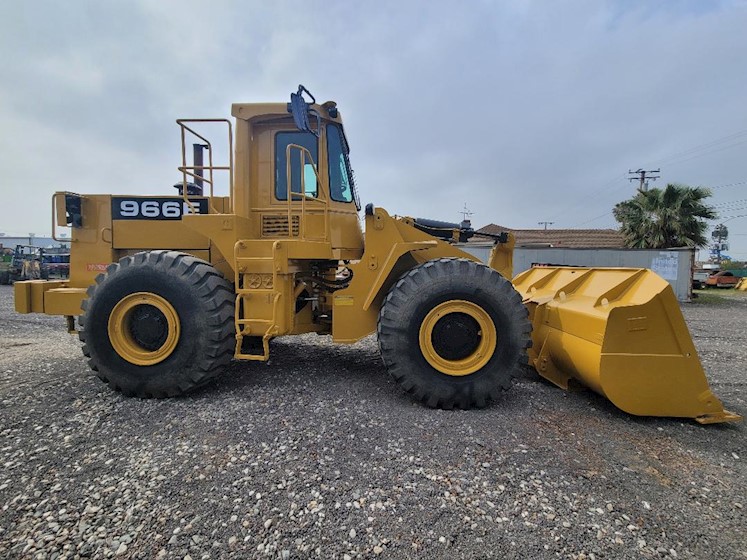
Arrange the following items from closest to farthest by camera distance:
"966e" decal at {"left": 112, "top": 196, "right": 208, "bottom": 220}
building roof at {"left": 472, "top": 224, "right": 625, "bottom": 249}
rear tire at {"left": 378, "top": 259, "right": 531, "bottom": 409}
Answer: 1. rear tire at {"left": 378, "top": 259, "right": 531, "bottom": 409}
2. "966e" decal at {"left": 112, "top": 196, "right": 208, "bottom": 220}
3. building roof at {"left": 472, "top": 224, "right": 625, "bottom": 249}

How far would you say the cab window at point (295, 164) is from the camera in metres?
4.71

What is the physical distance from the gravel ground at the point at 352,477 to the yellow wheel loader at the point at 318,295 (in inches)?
13.6

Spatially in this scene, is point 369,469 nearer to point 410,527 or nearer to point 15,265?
point 410,527

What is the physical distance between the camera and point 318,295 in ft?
16.6

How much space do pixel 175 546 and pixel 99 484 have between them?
854 millimetres

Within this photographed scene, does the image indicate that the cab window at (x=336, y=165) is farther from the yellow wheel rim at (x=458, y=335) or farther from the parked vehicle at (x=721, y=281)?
the parked vehicle at (x=721, y=281)

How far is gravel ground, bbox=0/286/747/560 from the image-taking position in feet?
7.13

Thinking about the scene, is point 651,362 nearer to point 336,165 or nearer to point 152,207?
point 336,165

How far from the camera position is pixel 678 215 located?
19219mm

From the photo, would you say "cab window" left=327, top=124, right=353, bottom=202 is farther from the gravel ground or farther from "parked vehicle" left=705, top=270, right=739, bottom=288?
"parked vehicle" left=705, top=270, right=739, bottom=288

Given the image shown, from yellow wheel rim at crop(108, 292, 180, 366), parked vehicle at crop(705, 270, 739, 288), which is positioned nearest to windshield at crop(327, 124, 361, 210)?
yellow wheel rim at crop(108, 292, 180, 366)

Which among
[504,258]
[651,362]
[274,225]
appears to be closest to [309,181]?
[274,225]

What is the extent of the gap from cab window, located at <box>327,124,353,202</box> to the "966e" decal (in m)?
1.56

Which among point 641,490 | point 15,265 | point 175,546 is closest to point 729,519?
point 641,490
